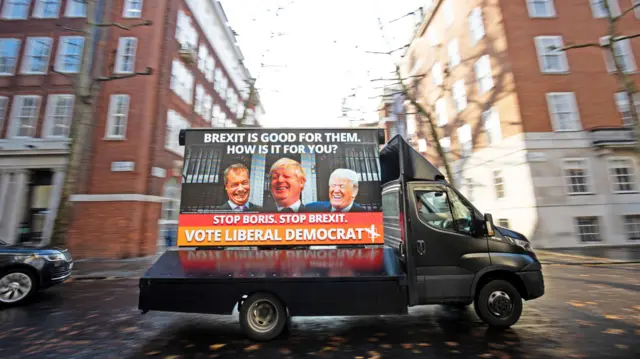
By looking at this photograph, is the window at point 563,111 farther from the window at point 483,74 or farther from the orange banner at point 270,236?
the orange banner at point 270,236

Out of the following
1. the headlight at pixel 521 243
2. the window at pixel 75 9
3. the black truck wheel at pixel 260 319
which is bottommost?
the black truck wheel at pixel 260 319

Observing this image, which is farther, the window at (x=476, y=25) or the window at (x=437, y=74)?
the window at (x=437, y=74)

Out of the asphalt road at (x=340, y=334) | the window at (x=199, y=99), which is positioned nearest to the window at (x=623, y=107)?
the asphalt road at (x=340, y=334)

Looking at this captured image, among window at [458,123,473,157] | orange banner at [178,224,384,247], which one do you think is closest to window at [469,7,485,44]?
window at [458,123,473,157]

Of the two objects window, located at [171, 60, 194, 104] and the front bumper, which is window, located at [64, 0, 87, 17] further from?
the front bumper

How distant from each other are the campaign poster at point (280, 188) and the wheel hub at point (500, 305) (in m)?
2.10

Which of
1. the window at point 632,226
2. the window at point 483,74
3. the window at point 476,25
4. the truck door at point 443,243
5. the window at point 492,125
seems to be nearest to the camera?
the truck door at point 443,243

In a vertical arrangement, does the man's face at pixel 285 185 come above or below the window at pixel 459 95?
below

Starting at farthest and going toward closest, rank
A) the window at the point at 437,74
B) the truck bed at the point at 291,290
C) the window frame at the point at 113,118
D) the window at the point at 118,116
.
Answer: the window at the point at 437,74 < the window at the point at 118,116 < the window frame at the point at 113,118 < the truck bed at the point at 291,290

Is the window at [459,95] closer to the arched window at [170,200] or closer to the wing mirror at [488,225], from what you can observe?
the wing mirror at [488,225]

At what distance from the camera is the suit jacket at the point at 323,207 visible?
16.6 ft

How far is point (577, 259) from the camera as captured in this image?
468 inches

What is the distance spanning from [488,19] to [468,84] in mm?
4003

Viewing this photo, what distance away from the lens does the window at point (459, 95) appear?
20438mm
